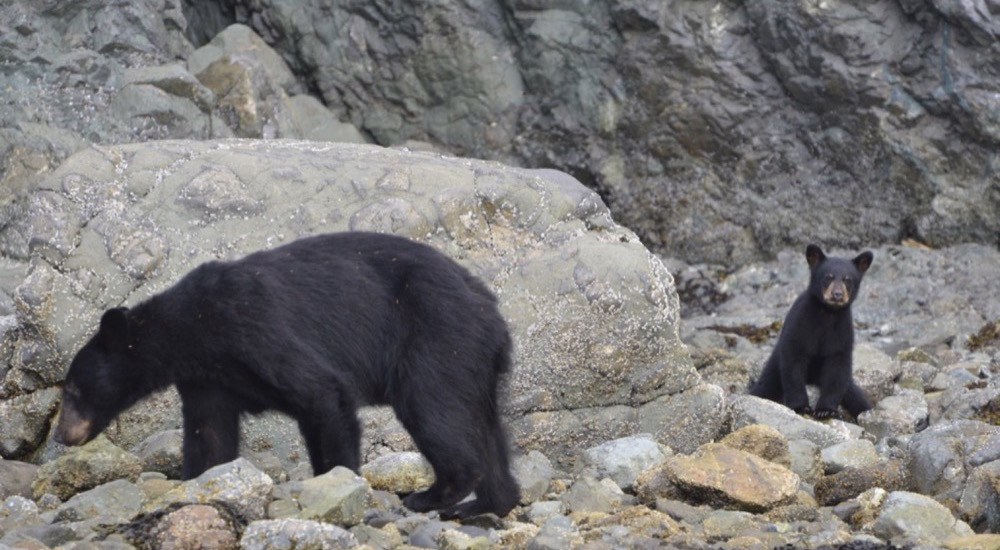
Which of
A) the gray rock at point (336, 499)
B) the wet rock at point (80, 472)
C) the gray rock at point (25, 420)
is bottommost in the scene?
the gray rock at point (25, 420)

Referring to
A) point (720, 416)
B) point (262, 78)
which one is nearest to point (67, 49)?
point (262, 78)

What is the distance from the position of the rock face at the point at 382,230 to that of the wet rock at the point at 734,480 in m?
1.33

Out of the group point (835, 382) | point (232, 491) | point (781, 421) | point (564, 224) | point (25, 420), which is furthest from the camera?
point (835, 382)

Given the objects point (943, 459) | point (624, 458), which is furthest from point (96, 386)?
point (943, 459)

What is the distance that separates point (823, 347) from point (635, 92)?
4351 mm

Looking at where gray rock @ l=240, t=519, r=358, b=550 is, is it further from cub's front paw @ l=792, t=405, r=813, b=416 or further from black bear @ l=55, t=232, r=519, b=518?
cub's front paw @ l=792, t=405, r=813, b=416

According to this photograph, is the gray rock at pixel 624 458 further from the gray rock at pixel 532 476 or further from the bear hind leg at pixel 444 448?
the bear hind leg at pixel 444 448

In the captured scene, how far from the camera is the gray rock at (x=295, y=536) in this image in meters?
4.99

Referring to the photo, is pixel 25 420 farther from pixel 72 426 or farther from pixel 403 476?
pixel 403 476

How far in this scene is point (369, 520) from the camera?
5.88 meters

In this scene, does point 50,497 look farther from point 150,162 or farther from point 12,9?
point 12,9

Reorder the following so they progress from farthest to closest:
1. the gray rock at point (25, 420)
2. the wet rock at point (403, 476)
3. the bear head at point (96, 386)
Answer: the gray rock at point (25, 420) < the wet rock at point (403, 476) < the bear head at point (96, 386)

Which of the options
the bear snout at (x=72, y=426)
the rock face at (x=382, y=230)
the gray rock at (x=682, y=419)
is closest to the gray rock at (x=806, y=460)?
the gray rock at (x=682, y=419)

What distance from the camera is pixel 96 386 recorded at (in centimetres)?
630
